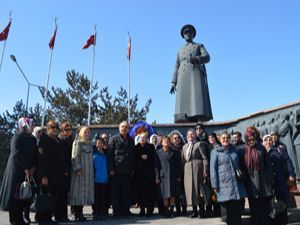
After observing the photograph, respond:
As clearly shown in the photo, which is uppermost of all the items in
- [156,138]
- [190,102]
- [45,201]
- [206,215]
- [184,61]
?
[184,61]

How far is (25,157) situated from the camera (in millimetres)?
5027

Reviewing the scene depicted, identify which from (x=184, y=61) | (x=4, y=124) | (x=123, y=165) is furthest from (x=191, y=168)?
(x=4, y=124)

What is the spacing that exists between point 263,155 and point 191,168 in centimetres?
146

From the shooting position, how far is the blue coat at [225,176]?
4.83m

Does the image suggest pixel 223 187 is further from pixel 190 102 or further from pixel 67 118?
pixel 67 118

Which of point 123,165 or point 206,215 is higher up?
point 123,165

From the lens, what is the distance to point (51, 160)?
533 cm

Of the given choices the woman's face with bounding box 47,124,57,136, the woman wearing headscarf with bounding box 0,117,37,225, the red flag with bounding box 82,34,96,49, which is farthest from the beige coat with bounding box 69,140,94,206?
the red flag with bounding box 82,34,96,49

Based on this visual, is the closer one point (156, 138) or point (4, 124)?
point (156, 138)

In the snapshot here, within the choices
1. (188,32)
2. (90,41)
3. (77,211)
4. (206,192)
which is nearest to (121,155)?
(77,211)

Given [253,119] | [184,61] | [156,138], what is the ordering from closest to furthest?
[156,138] < [253,119] < [184,61]

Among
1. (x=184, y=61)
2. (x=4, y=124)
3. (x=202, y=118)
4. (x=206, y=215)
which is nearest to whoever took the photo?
(x=206, y=215)

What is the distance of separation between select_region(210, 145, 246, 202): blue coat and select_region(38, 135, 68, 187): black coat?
248 centimetres

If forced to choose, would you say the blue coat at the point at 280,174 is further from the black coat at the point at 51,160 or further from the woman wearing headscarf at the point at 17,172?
the woman wearing headscarf at the point at 17,172
